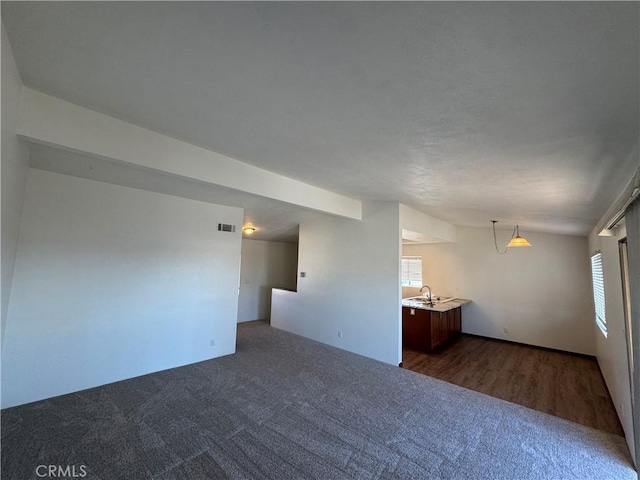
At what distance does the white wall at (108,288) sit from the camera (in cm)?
292

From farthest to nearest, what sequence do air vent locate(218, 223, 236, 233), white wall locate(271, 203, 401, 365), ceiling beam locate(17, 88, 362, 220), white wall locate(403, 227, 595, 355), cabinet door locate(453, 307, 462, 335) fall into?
cabinet door locate(453, 307, 462, 335)
white wall locate(403, 227, 595, 355)
air vent locate(218, 223, 236, 233)
white wall locate(271, 203, 401, 365)
ceiling beam locate(17, 88, 362, 220)

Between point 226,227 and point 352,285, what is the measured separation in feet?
8.45

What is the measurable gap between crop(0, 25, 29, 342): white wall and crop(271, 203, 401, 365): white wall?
4.32 m

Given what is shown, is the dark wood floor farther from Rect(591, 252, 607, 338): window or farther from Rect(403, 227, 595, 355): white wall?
Rect(591, 252, 607, 338): window

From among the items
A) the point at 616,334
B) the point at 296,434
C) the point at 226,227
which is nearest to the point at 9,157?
the point at 226,227

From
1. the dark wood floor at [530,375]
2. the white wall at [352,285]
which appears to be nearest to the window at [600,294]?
the dark wood floor at [530,375]

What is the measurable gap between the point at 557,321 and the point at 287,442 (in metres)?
5.94

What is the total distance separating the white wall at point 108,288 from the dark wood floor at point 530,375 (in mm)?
3628

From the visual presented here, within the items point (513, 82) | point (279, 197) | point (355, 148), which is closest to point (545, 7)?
point (513, 82)

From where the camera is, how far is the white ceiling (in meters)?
1.02

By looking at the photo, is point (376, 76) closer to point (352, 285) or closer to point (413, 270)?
point (352, 285)

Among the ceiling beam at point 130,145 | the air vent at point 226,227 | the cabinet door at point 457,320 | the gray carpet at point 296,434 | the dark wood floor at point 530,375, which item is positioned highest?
the ceiling beam at point 130,145

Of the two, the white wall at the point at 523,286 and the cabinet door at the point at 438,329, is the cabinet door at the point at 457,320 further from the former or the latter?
the cabinet door at the point at 438,329

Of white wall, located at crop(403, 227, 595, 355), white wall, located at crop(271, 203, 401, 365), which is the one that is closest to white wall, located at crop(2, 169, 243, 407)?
white wall, located at crop(271, 203, 401, 365)
